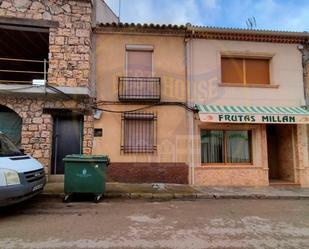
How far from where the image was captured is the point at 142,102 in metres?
11.4

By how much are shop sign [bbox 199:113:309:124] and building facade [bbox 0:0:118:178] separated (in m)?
4.99

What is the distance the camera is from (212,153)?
1182 centimetres

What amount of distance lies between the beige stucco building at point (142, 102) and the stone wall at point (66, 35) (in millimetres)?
684

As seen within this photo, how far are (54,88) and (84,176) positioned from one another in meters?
4.24

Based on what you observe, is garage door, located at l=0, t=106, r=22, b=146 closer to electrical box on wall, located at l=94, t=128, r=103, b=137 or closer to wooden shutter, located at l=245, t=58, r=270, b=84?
electrical box on wall, located at l=94, t=128, r=103, b=137

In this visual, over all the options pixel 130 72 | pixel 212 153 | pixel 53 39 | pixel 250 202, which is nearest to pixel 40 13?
pixel 53 39

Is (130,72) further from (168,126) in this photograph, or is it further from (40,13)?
(40,13)

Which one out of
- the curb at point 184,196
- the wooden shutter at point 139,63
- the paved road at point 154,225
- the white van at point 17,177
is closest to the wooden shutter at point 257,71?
the wooden shutter at point 139,63

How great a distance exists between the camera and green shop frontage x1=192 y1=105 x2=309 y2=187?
11195mm

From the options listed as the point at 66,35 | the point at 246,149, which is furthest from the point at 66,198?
the point at 246,149

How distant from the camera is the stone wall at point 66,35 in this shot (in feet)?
35.5

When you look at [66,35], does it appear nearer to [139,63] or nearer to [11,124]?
[139,63]

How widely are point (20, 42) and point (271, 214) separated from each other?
12768 mm

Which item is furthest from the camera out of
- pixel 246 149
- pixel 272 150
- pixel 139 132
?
pixel 272 150
